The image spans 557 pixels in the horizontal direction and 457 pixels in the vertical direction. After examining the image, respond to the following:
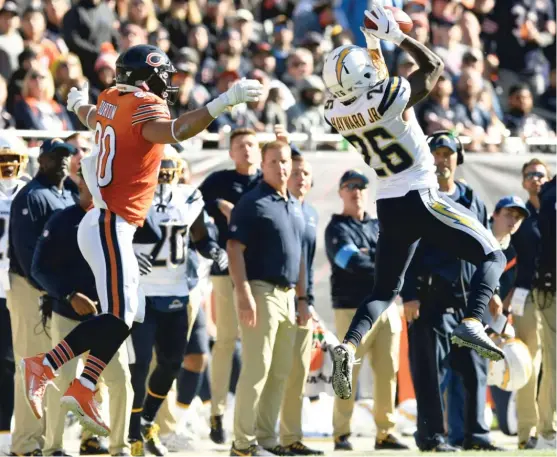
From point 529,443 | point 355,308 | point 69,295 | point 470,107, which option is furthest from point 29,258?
point 470,107

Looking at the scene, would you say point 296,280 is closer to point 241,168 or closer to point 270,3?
point 241,168

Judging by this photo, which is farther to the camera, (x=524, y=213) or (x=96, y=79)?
(x=96, y=79)

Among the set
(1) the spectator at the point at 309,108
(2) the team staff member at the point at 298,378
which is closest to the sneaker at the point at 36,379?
(2) the team staff member at the point at 298,378

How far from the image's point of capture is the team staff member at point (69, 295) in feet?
30.7

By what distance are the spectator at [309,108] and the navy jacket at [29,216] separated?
12.5 ft

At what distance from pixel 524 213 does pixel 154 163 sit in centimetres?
349

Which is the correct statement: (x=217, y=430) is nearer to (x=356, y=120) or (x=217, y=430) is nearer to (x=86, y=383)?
(x=86, y=383)

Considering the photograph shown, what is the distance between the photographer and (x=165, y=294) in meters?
10.0

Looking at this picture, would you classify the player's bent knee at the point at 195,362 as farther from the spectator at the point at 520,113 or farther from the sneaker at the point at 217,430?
the spectator at the point at 520,113

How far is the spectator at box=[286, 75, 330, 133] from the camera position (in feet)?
43.7

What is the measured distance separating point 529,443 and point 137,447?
10.2ft

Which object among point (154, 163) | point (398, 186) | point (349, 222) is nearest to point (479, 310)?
point (398, 186)

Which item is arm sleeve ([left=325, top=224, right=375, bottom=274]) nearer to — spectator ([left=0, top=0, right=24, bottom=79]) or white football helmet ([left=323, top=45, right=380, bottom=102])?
white football helmet ([left=323, top=45, right=380, bottom=102])

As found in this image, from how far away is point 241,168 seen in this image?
1104cm
